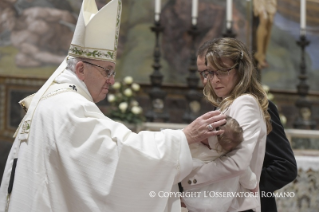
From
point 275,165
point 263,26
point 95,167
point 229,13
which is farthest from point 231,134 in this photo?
point 263,26

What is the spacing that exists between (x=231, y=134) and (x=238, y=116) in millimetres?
126

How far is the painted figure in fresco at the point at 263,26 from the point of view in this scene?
6801mm

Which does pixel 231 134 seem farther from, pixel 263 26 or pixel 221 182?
pixel 263 26

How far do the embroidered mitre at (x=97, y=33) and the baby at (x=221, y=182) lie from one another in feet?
3.25

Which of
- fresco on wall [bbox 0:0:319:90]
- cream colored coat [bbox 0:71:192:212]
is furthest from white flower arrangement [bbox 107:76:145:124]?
cream colored coat [bbox 0:71:192:212]

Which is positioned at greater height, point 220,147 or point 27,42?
point 27,42

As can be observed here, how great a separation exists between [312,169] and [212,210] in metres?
2.42

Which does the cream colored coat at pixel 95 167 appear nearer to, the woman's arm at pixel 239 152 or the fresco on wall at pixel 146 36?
the woman's arm at pixel 239 152

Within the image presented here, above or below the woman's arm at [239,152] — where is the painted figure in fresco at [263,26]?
above

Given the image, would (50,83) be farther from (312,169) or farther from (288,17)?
(288,17)

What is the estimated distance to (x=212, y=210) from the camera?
227 cm

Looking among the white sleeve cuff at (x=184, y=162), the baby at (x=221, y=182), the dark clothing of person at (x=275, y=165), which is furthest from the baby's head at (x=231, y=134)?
the dark clothing of person at (x=275, y=165)

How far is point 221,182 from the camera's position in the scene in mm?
2324

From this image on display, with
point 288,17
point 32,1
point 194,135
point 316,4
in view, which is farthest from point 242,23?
point 194,135
